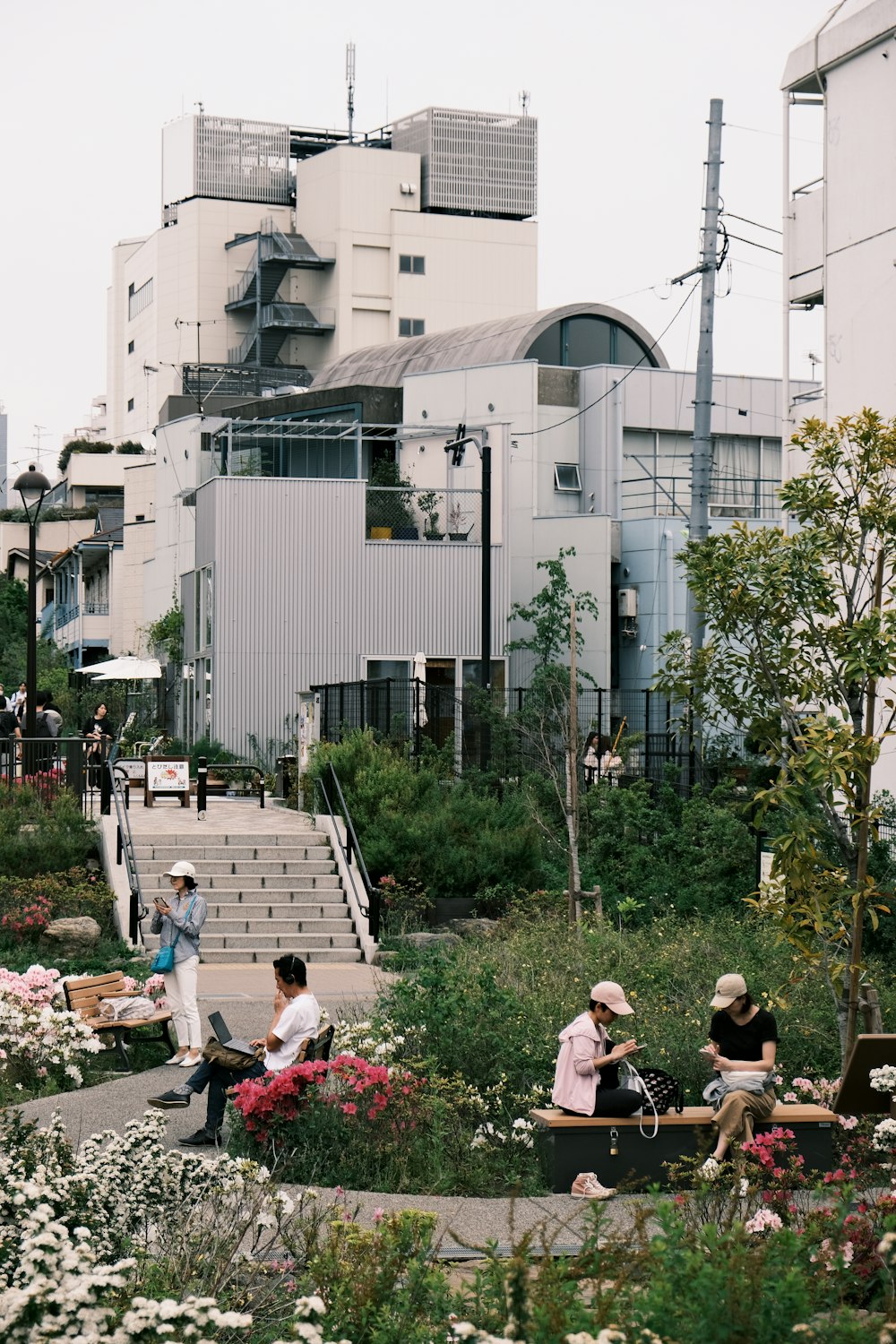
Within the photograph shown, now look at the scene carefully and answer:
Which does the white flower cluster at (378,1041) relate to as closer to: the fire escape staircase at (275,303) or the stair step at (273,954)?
the stair step at (273,954)

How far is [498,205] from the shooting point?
78.4 metres

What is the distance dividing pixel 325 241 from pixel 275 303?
354cm

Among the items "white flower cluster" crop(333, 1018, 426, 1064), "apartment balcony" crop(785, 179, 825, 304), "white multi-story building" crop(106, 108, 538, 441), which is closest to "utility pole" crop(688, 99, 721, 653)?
"apartment balcony" crop(785, 179, 825, 304)

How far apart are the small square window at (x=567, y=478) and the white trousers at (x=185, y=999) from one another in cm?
2822

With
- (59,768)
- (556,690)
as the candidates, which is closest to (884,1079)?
(59,768)

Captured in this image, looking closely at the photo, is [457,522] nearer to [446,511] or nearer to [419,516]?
[446,511]

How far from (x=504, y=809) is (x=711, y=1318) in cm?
1871

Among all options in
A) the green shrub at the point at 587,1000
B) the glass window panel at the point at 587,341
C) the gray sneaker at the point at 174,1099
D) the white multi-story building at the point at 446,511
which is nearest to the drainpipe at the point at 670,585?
the white multi-story building at the point at 446,511

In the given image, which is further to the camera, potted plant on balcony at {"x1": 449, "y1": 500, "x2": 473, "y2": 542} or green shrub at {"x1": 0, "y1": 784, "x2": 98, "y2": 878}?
potted plant on balcony at {"x1": 449, "y1": 500, "x2": 473, "y2": 542}

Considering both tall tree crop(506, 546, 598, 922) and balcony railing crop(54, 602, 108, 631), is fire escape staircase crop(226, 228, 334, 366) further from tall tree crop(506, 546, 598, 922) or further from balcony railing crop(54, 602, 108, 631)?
tall tree crop(506, 546, 598, 922)

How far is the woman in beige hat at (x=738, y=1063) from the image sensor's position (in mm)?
10047

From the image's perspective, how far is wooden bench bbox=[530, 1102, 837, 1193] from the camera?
10.0 meters

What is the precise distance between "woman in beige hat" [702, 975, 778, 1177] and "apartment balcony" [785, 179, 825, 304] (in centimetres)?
1717

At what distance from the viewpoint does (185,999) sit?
14.1 m
